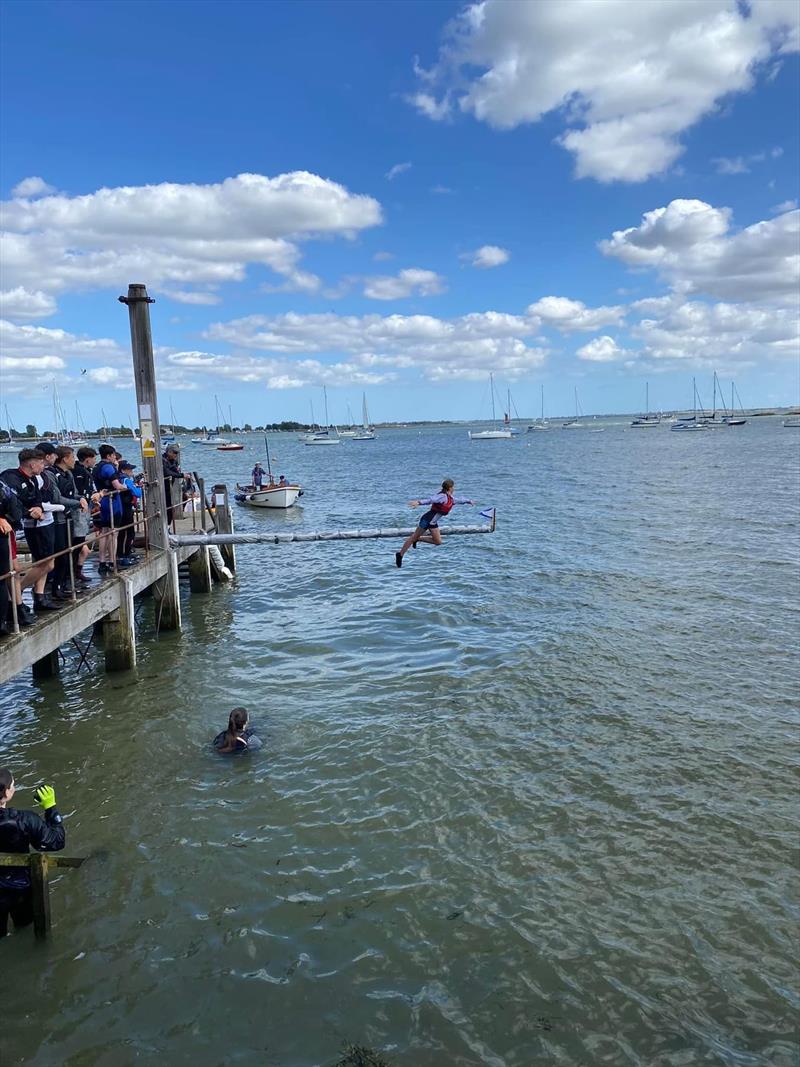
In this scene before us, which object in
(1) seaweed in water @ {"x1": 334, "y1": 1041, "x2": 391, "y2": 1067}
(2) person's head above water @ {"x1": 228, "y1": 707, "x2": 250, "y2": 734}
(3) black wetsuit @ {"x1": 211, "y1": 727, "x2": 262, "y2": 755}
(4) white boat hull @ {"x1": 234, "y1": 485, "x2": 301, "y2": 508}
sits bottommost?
(1) seaweed in water @ {"x1": 334, "y1": 1041, "x2": 391, "y2": 1067}

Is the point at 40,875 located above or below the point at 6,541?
below

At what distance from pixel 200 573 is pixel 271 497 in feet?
62.0

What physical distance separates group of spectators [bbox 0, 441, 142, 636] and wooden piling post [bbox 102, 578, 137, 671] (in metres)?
0.71

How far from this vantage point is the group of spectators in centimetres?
870

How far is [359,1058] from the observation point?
5016 millimetres

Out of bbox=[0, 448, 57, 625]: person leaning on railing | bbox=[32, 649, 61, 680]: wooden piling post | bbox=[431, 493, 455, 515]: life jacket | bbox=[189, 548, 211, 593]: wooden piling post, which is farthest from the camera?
bbox=[189, 548, 211, 593]: wooden piling post

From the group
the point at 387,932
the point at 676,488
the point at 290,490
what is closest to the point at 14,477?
the point at 387,932

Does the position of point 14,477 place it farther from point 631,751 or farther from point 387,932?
point 631,751

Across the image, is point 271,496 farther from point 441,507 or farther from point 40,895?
point 40,895

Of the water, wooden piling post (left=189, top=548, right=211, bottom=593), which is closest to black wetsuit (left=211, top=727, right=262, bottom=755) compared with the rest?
the water

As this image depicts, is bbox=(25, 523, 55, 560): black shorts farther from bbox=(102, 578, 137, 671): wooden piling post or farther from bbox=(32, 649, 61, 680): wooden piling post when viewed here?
bbox=(32, 649, 61, 680): wooden piling post

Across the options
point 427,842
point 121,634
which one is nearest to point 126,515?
point 121,634

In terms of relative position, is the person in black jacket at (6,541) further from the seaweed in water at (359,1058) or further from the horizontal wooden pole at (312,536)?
the seaweed in water at (359,1058)

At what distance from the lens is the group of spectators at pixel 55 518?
870 centimetres
